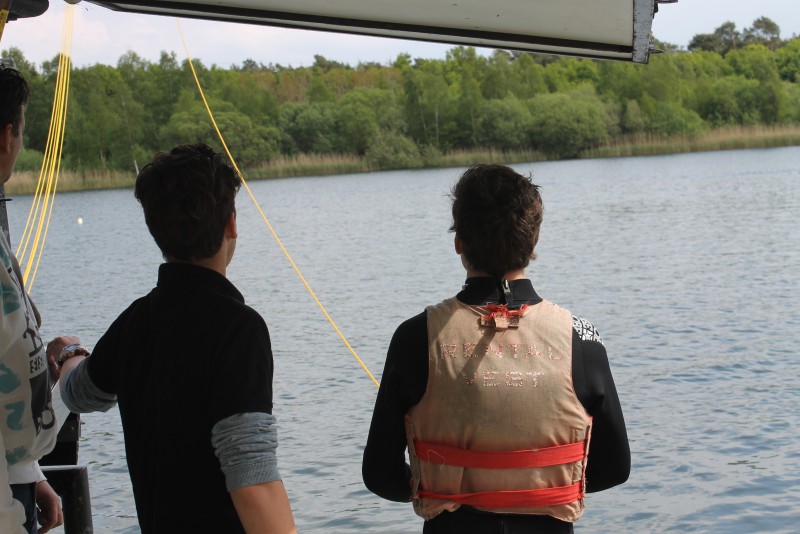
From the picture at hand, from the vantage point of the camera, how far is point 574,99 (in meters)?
68.6

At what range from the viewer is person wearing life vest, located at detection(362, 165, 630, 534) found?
1.90m

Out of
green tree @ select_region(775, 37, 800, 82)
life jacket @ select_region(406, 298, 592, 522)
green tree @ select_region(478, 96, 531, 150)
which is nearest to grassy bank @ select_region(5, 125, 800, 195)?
green tree @ select_region(478, 96, 531, 150)

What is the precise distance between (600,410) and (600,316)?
37.1 ft

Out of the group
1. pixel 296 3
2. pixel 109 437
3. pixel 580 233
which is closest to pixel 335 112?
pixel 580 233

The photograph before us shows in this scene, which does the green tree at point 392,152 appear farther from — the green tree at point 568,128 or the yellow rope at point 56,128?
the yellow rope at point 56,128

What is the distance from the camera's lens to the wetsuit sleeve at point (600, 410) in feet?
6.30

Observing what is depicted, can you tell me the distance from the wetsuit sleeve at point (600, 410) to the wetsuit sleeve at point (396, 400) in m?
0.31

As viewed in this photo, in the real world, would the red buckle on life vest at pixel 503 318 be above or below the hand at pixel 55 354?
above

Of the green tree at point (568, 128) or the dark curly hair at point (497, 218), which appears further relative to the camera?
the green tree at point (568, 128)

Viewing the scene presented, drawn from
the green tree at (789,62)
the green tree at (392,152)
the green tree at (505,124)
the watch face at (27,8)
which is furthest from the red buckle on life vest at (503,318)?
the green tree at (789,62)

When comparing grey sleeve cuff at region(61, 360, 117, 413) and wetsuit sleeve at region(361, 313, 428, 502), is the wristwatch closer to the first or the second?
grey sleeve cuff at region(61, 360, 117, 413)

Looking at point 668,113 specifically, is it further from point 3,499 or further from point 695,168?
point 3,499

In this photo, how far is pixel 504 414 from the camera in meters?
1.90

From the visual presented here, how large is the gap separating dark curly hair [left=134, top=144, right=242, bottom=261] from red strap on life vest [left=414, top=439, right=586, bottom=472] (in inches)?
23.8
